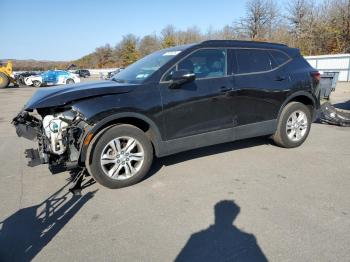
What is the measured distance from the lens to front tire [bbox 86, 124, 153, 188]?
3959 mm

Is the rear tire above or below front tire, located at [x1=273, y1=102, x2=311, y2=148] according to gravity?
above

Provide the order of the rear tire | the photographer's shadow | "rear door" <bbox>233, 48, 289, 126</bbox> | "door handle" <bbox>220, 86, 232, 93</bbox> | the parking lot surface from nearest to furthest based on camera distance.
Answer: the photographer's shadow
the parking lot surface
"door handle" <bbox>220, 86, 232, 93</bbox>
"rear door" <bbox>233, 48, 289, 126</bbox>
the rear tire

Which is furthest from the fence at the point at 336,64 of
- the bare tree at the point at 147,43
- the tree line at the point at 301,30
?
the bare tree at the point at 147,43

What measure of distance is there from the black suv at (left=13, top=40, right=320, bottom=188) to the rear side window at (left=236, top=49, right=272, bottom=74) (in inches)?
0.7

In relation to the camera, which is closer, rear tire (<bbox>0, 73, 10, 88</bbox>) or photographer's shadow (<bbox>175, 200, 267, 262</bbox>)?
photographer's shadow (<bbox>175, 200, 267, 262</bbox>)

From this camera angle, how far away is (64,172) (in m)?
4.84

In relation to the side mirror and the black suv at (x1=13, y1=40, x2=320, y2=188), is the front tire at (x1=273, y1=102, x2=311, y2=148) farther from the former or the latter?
the side mirror

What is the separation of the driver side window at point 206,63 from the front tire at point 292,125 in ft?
5.09

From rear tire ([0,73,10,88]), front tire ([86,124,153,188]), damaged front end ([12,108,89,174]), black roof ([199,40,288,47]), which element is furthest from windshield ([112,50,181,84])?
rear tire ([0,73,10,88])

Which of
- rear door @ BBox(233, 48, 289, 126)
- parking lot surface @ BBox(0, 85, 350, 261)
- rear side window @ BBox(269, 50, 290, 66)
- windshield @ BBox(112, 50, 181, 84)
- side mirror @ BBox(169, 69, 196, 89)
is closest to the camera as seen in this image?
parking lot surface @ BBox(0, 85, 350, 261)

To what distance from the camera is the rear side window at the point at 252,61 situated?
5.00 meters

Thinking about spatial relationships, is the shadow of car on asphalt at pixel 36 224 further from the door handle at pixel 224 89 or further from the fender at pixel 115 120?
the door handle at pixel 224 89

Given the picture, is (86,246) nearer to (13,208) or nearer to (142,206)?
(142,206)

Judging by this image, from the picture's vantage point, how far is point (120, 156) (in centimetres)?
411
